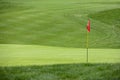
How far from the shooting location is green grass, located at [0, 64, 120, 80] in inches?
220

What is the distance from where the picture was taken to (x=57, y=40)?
12.6m

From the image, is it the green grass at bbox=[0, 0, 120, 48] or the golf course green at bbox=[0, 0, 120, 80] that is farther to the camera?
the green grass at bbox=[0, 0, 120, 48]

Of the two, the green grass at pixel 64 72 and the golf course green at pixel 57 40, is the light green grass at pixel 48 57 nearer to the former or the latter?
the golf course green at pixel 57 40

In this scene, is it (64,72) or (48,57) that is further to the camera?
(48,57)

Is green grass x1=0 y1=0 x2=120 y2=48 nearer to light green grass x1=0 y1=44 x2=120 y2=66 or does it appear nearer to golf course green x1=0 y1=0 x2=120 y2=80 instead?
golf course green x1=0 y1=0 x2=120 y2=80

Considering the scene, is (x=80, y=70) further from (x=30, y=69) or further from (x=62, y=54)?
(x=62, y=54)

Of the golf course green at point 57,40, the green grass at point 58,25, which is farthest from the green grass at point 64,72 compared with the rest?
the green grass at point 58,25

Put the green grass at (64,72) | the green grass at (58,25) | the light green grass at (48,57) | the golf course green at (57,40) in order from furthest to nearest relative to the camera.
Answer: the green grass at (58,25), the light green grass at (48,57), the golf course green at (57,40), the green grass at (64,72)

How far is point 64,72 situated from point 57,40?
22.1ft

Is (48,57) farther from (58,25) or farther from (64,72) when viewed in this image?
(58,25)

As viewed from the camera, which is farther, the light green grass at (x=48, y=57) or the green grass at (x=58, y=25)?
the green grass at (x=58, y=25)

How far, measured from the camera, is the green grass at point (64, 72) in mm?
5582

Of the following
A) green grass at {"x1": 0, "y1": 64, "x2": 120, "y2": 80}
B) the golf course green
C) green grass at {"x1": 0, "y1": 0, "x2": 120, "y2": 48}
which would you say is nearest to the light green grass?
the golf course green

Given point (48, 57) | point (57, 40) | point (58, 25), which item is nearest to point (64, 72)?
point (48, 57)
